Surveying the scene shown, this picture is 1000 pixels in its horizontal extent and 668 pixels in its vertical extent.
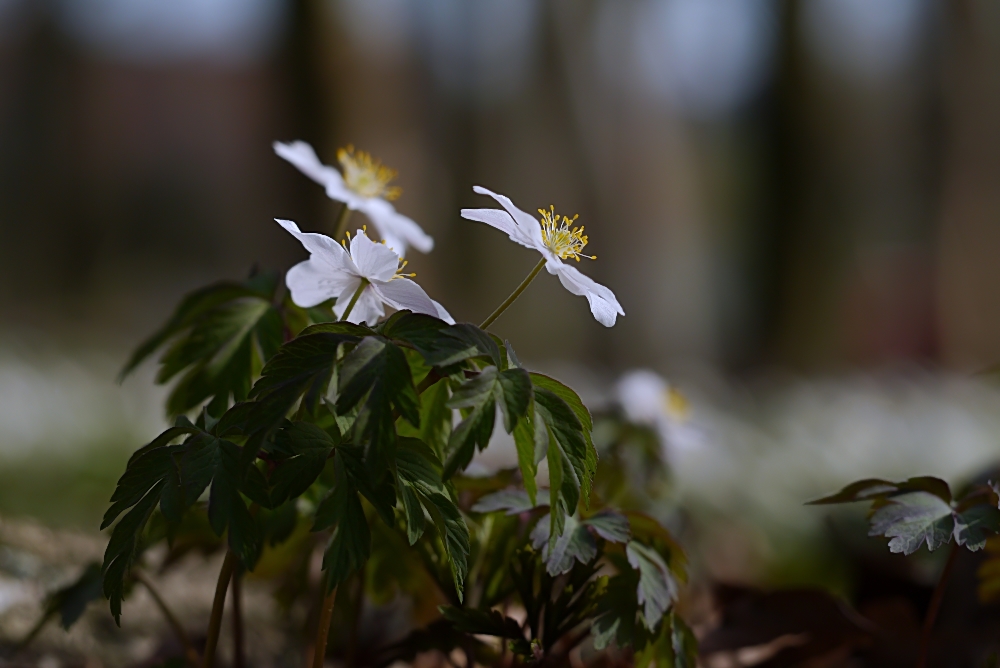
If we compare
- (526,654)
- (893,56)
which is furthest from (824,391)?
(526,654)

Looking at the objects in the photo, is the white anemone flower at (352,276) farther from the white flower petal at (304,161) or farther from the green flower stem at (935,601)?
the green flower stem at (935,601)

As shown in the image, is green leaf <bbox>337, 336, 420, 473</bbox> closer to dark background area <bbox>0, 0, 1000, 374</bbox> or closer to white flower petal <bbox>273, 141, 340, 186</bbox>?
white flower petal <bbox>273, 141, 340, 186</bbox>

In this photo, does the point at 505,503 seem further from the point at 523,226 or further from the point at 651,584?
the point at 523,226

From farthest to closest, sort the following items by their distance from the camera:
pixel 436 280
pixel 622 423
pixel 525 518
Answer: pixel 436 280
pixel 622 423
pixel 525 518

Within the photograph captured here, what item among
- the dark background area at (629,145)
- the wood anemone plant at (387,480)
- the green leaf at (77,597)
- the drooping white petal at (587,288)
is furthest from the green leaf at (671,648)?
the dark background area at (629,145)

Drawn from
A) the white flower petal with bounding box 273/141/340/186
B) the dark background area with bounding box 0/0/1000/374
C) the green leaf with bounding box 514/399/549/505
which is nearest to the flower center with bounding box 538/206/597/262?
the green leaf with bounding box 514/399/549/505

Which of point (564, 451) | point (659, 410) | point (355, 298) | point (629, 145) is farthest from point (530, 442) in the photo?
point (629, 145)

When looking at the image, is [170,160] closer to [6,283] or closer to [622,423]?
[6,283]
